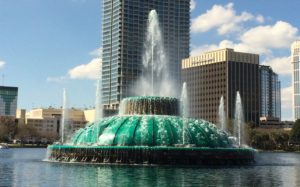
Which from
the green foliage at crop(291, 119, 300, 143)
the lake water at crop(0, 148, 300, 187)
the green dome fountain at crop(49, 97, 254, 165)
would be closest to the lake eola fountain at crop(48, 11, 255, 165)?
the green dome fountain at crop(49, 97, 254, 165)

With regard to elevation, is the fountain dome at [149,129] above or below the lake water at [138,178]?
above

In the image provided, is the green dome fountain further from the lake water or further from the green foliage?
the green foliage

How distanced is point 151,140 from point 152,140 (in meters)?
0.11

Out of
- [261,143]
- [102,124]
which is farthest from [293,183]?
[261,143]

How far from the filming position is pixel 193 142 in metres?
61.2

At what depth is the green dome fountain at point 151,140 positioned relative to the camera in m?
55.5

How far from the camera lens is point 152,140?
60.2m

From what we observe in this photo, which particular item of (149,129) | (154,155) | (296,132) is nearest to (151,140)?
(149,129)

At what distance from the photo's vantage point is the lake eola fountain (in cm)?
5553

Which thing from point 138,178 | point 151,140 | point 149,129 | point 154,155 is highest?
point 149,129

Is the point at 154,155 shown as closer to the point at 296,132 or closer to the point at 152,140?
the point at 152,140

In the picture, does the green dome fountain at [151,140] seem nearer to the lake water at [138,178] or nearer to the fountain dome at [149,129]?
the fountain dome at [149,129]

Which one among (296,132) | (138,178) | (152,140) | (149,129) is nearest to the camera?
(138,178)

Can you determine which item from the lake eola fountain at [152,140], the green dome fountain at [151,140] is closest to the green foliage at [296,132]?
the lake eola fountain at [152,140]
